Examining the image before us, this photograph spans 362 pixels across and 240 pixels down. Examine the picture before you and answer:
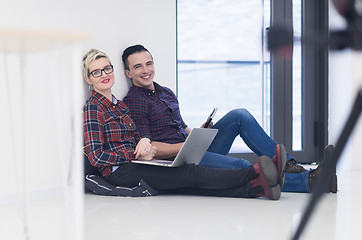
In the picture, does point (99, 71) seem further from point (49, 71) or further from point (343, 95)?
point (343, 95)

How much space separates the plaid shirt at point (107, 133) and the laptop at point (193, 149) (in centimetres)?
13

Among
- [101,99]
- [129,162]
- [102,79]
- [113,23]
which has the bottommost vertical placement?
[129,162]

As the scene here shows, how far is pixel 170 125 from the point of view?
300 cm

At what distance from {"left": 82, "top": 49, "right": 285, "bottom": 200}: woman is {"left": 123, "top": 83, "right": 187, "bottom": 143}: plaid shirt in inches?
2.8

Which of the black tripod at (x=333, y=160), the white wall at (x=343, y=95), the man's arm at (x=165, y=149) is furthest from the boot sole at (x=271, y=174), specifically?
the black tripod at (x=333, y=160)

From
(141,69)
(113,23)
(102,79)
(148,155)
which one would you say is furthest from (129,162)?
(113,23)

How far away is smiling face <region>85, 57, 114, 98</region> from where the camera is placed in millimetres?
2770

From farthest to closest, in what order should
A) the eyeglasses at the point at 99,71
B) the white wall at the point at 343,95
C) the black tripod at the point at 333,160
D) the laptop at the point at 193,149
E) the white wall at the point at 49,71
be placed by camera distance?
the white wall at the point at 343,95 < the eyeglasses at the point at 99,71 < the laptop at the point at 193,149 < the white wall at the point at 49,71 < the black tripod at the point at 333,160

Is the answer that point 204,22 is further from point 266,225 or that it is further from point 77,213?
point 77,213

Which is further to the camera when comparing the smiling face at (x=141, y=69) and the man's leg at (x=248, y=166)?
the smiling face at (x=141, y=69)

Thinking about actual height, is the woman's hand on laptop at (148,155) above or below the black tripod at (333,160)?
below

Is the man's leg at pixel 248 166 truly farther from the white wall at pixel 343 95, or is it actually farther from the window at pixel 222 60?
the white wall at pixel 343 95

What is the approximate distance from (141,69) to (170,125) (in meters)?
0.37

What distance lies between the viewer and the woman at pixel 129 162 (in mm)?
2619
